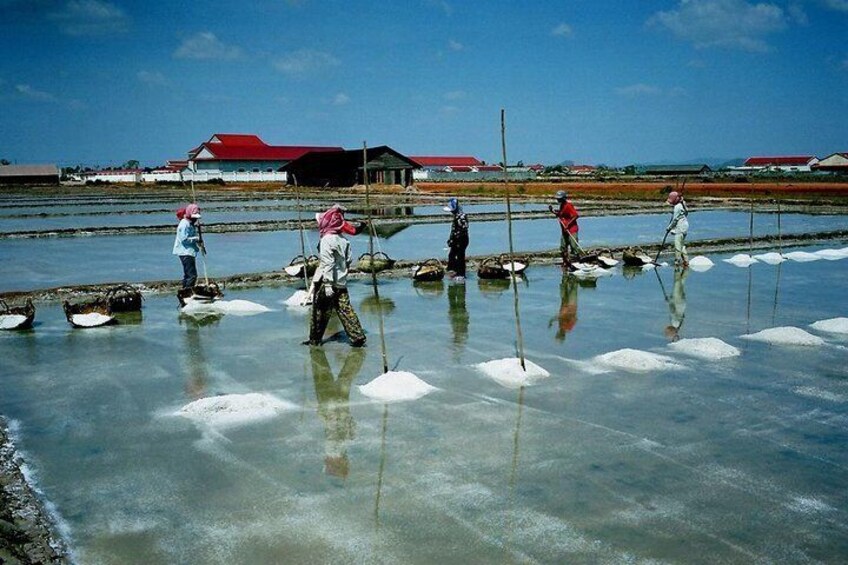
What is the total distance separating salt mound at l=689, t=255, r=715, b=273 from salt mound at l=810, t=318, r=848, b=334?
5289mm

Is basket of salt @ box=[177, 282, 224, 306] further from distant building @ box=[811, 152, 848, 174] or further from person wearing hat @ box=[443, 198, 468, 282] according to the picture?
distant building @ box=[811, 152, 848, 174]

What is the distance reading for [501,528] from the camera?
3.98m

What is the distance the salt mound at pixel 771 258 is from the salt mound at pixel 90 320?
505 inches

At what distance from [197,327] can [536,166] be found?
353 feet

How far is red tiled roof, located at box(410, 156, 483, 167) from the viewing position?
9575 centimetres

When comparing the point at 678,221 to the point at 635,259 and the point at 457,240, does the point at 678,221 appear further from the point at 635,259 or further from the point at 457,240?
the point at 457,240

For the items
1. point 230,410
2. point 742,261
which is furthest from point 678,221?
point 230,410

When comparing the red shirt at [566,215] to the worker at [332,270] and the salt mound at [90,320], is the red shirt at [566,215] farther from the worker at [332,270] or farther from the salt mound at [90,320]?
the salt mound at [90,320]

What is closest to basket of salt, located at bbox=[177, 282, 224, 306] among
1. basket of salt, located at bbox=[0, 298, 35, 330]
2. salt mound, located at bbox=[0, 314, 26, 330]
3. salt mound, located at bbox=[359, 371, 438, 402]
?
basket of salt, located at bbox=[0, 298, 35, 330]

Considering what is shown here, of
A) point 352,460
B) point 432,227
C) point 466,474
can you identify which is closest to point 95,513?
point 352,460

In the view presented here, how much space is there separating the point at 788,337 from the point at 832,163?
87.4 metres

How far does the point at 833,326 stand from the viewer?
27.9 ft

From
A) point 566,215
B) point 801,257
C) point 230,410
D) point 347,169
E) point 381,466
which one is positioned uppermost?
point 347,169

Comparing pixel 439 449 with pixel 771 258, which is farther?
pixel 771 258
